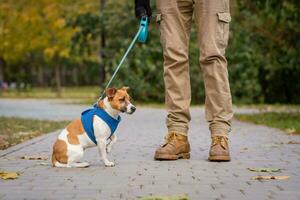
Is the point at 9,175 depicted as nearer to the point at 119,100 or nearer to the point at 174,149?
the point at 119,100

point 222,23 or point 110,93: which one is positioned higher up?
point 222,23

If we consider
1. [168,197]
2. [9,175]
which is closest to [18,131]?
[9,175]

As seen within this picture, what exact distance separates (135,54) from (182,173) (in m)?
21.7

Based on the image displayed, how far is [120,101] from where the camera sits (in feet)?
21.0

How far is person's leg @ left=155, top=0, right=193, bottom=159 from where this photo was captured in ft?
22.8

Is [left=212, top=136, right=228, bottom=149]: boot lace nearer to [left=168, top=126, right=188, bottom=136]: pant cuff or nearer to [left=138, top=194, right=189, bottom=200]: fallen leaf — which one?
[left=168, top=126, right=188, bottom=136]: pant cuff

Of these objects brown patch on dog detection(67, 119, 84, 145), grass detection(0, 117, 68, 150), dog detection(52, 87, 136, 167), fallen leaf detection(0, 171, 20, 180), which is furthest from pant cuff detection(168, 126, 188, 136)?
grass detection(0, 117, 68, 150)

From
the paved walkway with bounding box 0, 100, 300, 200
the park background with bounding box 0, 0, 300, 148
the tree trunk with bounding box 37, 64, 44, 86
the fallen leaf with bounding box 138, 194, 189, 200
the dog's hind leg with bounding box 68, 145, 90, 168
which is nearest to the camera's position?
the fallen leaf with bounding box 138, 194, 189, 200

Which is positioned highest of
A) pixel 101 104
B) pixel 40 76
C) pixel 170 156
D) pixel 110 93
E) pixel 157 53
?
pixel 110 93

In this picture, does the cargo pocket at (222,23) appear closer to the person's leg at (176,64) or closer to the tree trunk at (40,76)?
the person's leg at (176,64)

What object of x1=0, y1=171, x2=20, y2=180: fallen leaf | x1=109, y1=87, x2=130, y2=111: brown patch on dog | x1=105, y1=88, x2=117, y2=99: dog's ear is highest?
x1=105, y1=88, x2=117, y2=99: dog's ear

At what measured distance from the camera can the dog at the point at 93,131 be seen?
251 inches

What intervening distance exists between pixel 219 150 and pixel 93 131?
4.14 ft

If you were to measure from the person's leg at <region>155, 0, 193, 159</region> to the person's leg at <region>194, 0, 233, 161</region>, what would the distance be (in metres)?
0.18
